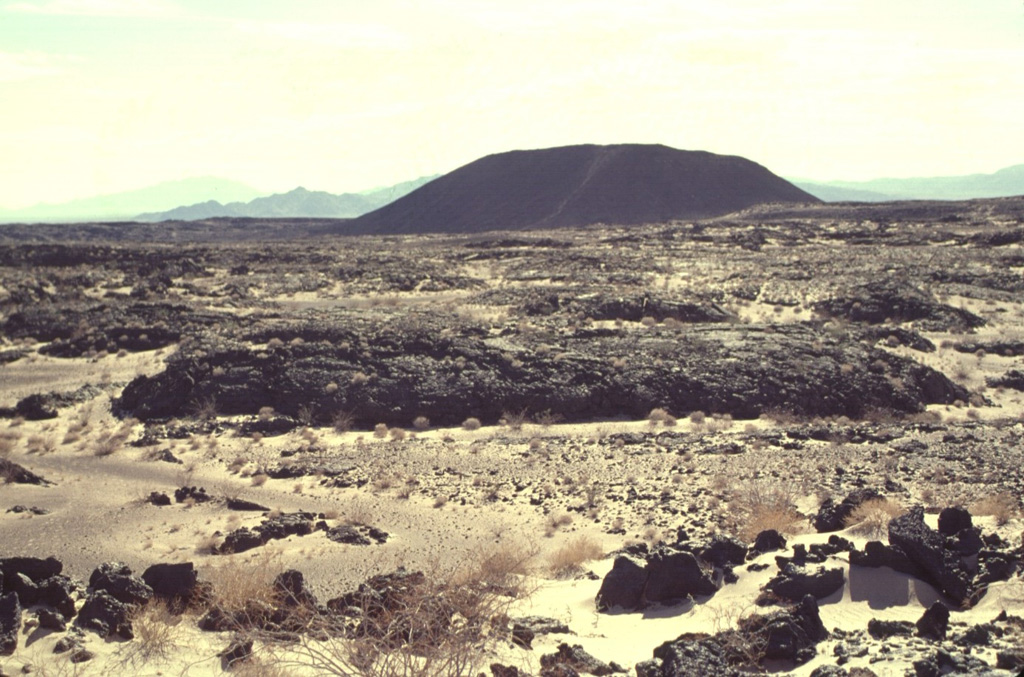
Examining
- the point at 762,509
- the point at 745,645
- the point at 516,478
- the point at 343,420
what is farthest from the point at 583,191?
the point at 745,645

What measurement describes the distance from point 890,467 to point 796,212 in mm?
81994

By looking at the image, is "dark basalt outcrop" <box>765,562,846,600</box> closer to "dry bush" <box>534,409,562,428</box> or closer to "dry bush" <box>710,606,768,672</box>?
"dry bush" <box>710,606,768,672</box>

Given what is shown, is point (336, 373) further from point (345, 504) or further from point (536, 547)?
Answer: point (536, 547)

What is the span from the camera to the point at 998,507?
10.4 metres

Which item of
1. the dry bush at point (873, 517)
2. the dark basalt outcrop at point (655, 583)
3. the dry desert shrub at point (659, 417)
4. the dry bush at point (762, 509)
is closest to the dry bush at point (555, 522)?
the dry bush at point (762, 509)

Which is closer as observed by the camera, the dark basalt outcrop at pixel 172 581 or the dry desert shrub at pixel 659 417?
the dark basalt outcrop at pixel 172 581

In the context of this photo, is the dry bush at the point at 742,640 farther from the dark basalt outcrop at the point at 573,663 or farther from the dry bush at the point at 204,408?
the dry bush at the point at 204,408

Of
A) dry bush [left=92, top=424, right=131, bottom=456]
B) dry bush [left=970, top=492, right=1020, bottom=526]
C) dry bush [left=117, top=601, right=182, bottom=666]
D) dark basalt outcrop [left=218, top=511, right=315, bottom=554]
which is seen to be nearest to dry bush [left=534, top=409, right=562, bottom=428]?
dark basalt outcrop [left=218, top=511, right=315, bottom=554]

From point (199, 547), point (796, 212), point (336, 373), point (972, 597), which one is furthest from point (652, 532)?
point (796, 212)

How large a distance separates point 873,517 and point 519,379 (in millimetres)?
12341

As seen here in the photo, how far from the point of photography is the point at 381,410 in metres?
20.3

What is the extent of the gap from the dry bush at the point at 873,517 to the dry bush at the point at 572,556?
300cm

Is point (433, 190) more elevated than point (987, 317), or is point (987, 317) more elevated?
point (433, 190)

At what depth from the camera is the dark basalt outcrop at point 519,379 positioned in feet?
67.8
